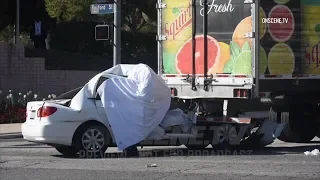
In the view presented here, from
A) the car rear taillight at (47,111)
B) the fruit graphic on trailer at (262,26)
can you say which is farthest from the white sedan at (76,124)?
the fruit graphic on trailer at (262,26)

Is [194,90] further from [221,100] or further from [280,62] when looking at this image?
[280,62]

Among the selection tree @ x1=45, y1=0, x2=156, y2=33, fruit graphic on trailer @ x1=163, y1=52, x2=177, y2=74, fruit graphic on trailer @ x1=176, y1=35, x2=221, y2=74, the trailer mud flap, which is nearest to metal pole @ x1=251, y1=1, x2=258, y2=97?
fruit graphic on trailer @ x1=176, y1=35, x2=221, y2=74

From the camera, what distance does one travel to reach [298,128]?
17.6 m

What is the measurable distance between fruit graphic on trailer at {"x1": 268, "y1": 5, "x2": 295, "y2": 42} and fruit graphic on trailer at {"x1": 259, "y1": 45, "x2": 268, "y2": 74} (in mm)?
444

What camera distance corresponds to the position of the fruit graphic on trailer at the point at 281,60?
50.4ft

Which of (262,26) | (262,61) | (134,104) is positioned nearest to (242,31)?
(262,26)

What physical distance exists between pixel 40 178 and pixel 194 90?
535cm

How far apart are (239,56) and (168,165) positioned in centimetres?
333

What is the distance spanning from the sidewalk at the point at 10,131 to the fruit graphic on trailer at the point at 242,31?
8.30 metres

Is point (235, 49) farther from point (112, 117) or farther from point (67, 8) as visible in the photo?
point (67, 8)

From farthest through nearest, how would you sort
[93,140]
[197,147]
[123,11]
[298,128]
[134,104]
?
1. [123,11]
2. [298,128]
3. [197,147]
4. [134,104]
5. [93,140]

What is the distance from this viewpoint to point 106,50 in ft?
116

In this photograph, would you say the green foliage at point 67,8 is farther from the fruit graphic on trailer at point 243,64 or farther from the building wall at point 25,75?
the fruit graphic on trailer at point 243,64

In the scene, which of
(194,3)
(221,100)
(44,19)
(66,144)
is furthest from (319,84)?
(44,19)
